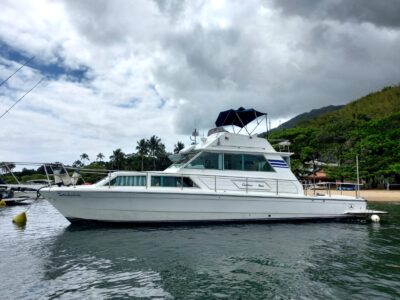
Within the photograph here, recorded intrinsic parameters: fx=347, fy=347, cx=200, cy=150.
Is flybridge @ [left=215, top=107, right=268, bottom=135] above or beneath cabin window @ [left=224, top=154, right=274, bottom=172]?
above

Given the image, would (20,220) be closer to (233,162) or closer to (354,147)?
(233,162)

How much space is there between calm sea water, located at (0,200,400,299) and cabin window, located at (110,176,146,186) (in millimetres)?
1713

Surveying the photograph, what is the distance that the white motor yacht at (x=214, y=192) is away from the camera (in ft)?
42.7

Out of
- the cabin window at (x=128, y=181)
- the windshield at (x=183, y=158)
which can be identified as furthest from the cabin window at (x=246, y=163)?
the cabin window at (x=128, y=181)

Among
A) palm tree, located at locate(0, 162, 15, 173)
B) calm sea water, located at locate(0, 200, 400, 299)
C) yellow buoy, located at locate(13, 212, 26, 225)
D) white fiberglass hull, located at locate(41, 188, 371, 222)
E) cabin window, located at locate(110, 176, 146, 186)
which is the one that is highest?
palm tree, located at locate(0, 162, 15, 173)

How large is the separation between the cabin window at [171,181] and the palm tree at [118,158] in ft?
200

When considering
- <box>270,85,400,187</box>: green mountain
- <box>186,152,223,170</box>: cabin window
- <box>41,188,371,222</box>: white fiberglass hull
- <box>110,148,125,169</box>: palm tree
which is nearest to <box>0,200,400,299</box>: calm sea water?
<box>41,188,371,222</box>: white fiberglass hull

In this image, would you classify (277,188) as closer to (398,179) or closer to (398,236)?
(398,236)

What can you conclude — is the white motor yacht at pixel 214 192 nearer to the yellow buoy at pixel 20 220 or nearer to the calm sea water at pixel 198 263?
the calm sea water at pixel 198 263

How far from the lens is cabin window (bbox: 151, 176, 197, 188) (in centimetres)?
1364

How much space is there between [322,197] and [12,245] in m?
12.1

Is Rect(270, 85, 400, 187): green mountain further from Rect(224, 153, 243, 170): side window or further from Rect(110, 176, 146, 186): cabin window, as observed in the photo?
Rect(110, 176, 146, 186): cabin window

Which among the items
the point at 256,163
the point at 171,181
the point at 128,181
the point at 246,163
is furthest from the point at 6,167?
the point at 256,163

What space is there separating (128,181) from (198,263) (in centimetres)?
602
